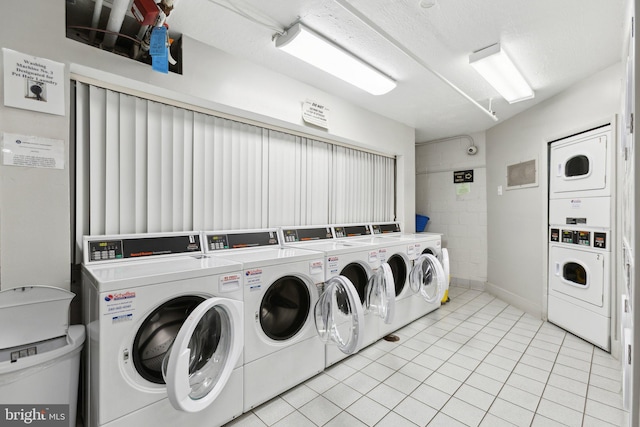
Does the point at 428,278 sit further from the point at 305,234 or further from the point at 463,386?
the point at 305,234

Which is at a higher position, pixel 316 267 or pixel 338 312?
pixel 316 267

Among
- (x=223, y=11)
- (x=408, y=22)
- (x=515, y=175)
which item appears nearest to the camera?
(x=223, y=11)

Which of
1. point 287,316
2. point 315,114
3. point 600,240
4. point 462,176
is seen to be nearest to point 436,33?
point 315,114

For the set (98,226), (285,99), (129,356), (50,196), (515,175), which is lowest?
(129,356)

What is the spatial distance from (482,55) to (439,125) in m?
2.05

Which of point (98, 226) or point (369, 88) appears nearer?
point (98, 226)

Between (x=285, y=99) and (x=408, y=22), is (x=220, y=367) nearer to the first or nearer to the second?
(x=285, y=99)

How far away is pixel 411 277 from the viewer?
10.4ft

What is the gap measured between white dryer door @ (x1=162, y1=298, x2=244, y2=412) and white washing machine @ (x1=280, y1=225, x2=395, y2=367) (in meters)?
0.83

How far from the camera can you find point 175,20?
1.92 metres

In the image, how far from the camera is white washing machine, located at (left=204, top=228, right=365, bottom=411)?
176cm

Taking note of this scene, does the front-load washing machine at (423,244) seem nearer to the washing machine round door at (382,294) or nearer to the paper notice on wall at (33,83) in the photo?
the washing machine round door at (382,294)

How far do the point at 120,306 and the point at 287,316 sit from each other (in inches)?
44.1

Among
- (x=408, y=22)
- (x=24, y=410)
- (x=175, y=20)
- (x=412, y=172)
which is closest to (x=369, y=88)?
(x=408, y=22)
